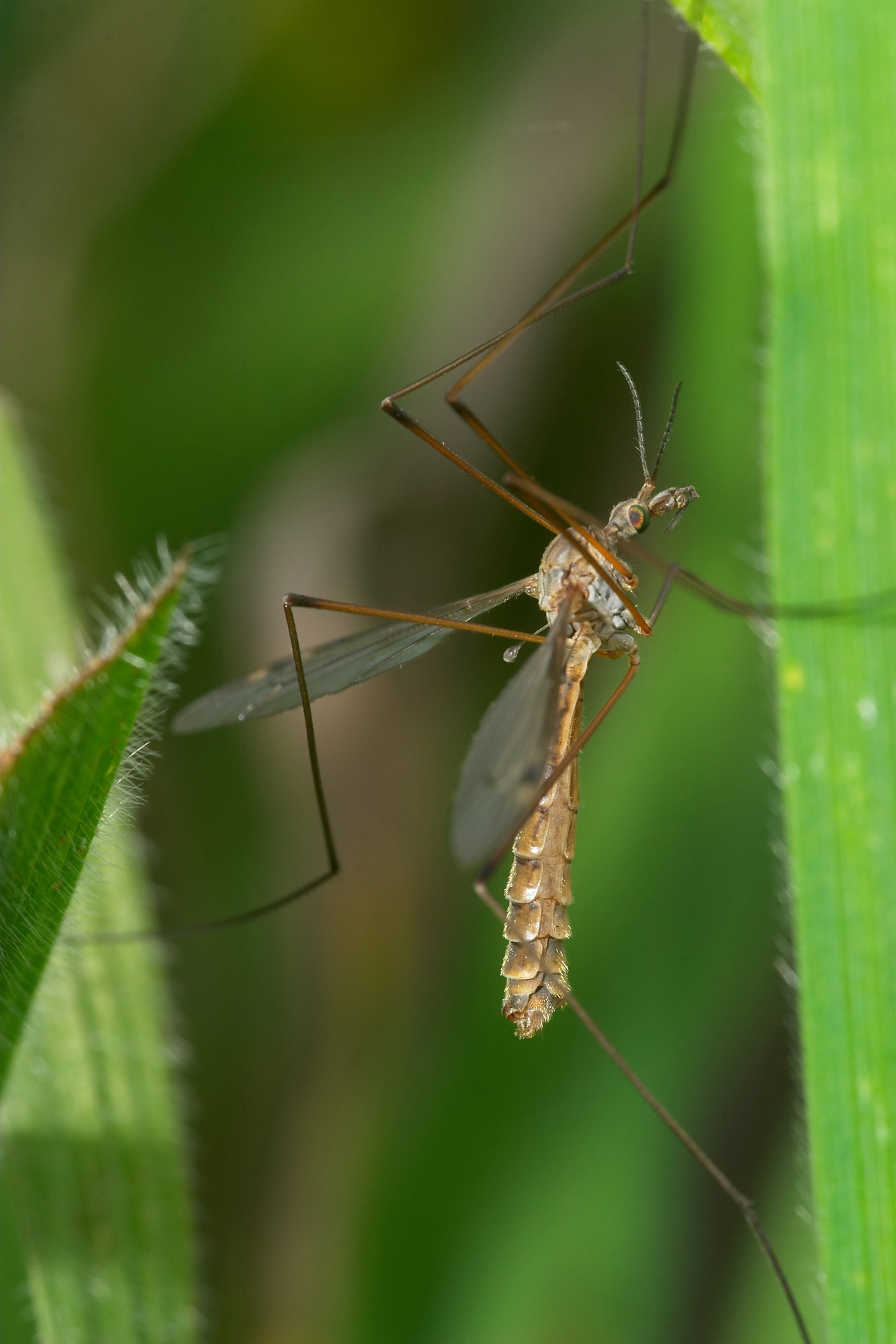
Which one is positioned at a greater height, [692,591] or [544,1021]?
[692,591]

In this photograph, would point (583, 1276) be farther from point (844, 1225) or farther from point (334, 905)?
point (844, 1225)

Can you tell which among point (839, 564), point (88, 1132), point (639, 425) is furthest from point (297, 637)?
point (839, 564)

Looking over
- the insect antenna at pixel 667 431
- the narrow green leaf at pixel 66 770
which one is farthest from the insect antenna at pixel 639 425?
the narrow green leaf at pixel 66 770

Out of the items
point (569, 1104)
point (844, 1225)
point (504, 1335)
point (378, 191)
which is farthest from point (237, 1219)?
point (378, 191)

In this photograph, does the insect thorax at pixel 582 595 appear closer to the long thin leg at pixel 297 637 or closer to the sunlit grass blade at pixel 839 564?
the long thin leg at pixel 297 637

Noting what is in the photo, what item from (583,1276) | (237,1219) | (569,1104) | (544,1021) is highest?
(544,1021)

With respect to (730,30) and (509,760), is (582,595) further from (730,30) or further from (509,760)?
(730,30)

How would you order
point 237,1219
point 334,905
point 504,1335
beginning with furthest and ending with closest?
point 334,905
point 237,1219
point 504,1335
